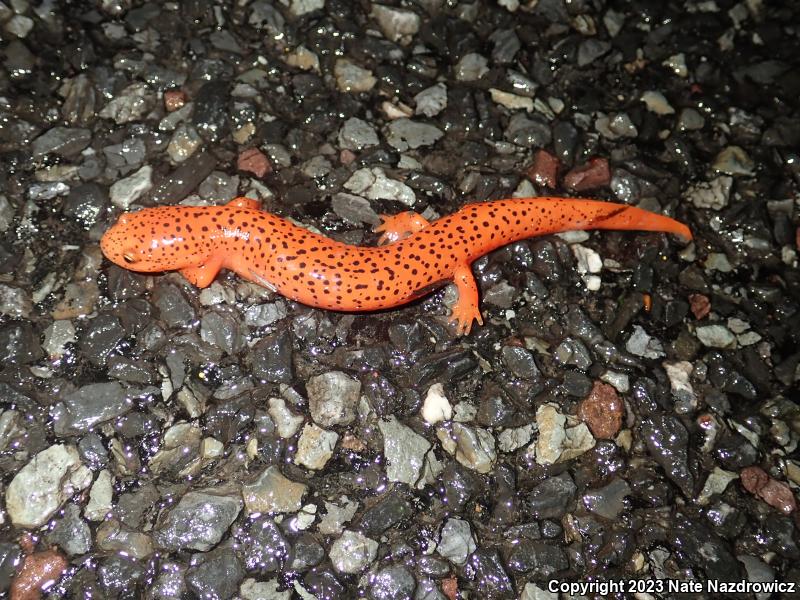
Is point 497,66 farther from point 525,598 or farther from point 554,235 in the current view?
point 525,598

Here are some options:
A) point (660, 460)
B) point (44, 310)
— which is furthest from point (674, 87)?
point (44, 310)

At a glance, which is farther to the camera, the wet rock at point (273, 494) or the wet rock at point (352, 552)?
the wet rock at point (273, 494)

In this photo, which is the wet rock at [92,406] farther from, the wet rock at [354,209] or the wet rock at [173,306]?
the wet rock at [354,209]

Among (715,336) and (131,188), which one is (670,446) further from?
(131,188)

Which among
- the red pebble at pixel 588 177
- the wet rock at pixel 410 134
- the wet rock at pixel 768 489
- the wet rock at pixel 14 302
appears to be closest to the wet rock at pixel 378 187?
the wet rock at pixel 410 134

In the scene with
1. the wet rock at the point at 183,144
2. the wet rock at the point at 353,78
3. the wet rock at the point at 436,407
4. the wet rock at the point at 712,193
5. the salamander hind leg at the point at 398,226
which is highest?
→ the wet rock at the point at 353,78

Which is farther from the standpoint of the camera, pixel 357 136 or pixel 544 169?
pixel 544 169

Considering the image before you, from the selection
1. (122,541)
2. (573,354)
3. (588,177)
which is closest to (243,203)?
(122,541)

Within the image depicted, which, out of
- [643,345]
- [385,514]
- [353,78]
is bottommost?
[385,514]
